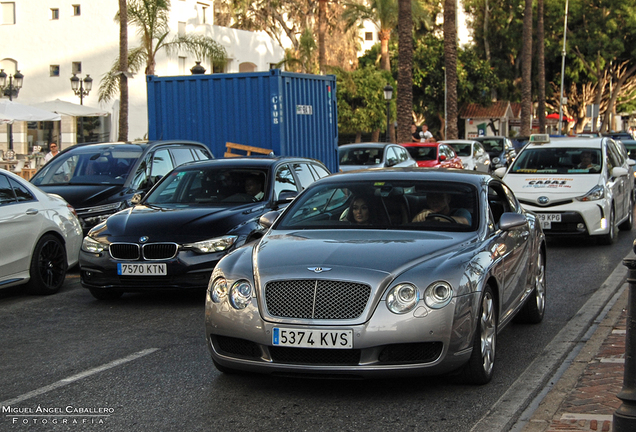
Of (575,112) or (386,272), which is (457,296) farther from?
(575,112)

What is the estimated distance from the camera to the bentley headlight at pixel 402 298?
5.40 meters

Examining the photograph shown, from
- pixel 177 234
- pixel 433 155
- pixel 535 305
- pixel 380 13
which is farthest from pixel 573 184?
pixel 380 13

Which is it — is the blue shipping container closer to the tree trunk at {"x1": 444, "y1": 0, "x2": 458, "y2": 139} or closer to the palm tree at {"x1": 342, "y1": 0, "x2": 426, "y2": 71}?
the tree trunk at {"x1": 444, "y1": 0, "x2": 458, "y2": 139}

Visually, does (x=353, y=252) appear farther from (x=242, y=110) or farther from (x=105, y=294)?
(x=242, y=110)

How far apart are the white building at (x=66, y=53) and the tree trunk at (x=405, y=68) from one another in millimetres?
16954

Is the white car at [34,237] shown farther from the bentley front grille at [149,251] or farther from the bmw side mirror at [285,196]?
the bmw side mirror at [285,196]

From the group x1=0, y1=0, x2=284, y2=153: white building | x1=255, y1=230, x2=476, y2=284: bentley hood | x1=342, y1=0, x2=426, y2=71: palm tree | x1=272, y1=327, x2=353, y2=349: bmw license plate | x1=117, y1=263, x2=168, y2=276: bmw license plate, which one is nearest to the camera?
x1=272, y1=327, x2=353, y2=349: bmw license plate

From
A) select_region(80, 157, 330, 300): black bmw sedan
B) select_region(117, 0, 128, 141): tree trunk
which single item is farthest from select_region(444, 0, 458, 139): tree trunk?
select_region(80, 157, 330, 300): black bmw sedan

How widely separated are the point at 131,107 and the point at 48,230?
35915 millimetres

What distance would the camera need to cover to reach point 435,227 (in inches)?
262

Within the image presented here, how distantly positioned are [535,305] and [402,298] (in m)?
2.94

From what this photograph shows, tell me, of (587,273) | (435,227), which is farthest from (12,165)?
(435,227)

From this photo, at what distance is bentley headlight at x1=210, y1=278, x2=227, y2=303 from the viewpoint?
576 centimetres

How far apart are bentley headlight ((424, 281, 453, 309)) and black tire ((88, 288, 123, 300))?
15.6ft
